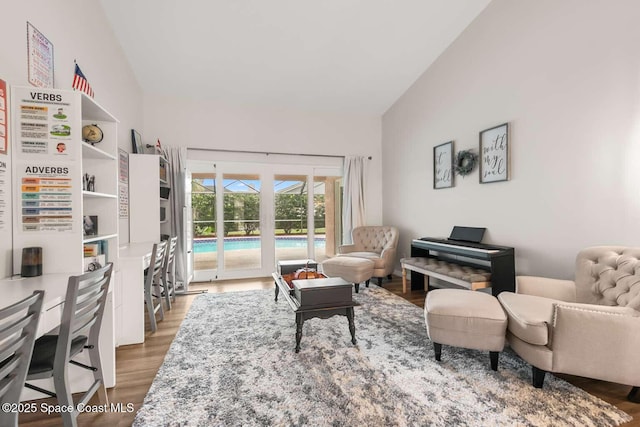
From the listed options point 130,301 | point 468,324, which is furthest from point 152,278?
point 468,324

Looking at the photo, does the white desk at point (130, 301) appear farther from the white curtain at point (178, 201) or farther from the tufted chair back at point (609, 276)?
the tufted chair back at point (609, 276)

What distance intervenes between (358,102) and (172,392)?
4738mm

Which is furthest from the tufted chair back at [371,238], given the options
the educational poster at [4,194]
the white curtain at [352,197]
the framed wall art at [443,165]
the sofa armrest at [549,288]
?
the educational poster at [4,194]

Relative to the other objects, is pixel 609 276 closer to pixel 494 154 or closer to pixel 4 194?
pixel 494 154

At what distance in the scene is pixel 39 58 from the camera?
82.4 inches

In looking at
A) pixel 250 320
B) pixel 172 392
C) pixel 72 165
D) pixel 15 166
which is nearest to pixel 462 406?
pixel 172 392

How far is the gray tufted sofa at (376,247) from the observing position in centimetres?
434

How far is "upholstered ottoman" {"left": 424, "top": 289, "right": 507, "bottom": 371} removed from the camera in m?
2.08

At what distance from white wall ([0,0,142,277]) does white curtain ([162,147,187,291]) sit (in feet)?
2.07

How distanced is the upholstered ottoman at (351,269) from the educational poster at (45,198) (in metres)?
2.97

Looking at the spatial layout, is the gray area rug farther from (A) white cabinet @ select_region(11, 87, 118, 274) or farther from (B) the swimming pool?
(B) the swimming pool

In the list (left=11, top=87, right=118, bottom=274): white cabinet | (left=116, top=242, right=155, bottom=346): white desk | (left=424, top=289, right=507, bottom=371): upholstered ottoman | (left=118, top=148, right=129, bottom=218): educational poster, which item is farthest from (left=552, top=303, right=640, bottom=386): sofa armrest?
(left=118, top=148, right=129, bottom=218): educational poster

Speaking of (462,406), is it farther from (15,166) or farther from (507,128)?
(15,166)

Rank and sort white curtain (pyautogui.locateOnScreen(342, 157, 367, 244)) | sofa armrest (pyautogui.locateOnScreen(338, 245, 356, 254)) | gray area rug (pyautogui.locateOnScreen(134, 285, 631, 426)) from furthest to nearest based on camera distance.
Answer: white curtain (pyautogui.locateOnScreen(342, 157, 367, 244)) → sofa armrest (pyautogui.locateOnScreen(338, 245, 356, 254)) → gray area rug (pyautogui.locateOnScreen(134, 285, 631, 426))
